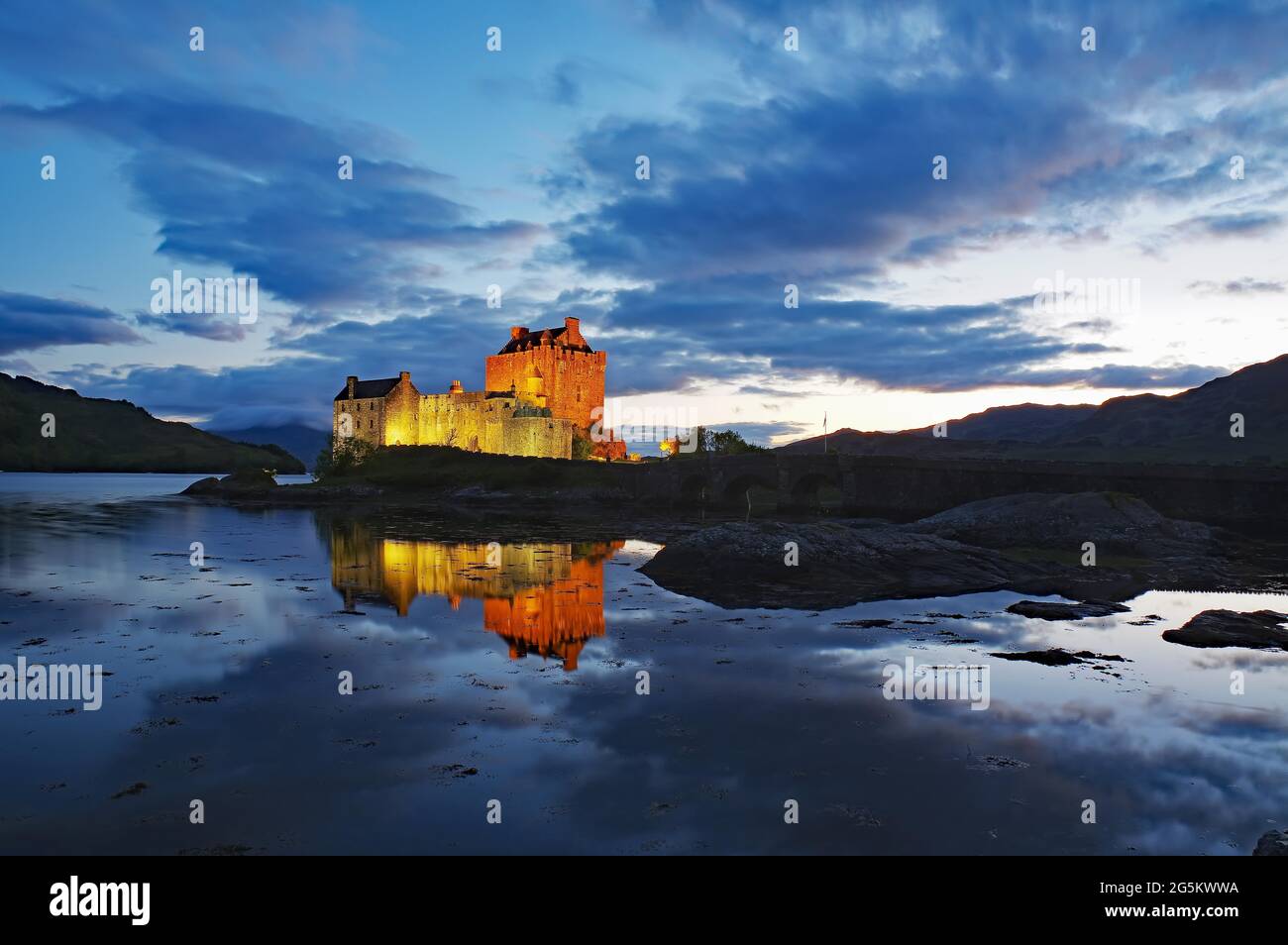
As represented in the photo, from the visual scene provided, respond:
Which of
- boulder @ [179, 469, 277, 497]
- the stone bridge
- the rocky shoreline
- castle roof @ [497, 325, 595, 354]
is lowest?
the rocky shoreline

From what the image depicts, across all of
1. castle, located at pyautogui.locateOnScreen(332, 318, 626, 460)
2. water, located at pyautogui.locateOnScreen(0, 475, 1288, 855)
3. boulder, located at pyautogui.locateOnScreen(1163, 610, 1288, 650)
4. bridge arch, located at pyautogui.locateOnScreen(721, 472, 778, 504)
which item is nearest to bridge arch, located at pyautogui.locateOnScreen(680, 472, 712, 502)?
bridge arch, located at pyautogui.locateOnScreen(721, 472, 778, 504)

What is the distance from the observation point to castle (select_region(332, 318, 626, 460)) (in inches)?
3590

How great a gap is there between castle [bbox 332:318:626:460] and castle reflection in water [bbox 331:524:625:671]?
175 ft

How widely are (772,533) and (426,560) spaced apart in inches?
541

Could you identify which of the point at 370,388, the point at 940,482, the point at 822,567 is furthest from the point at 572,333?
the point at 822,567

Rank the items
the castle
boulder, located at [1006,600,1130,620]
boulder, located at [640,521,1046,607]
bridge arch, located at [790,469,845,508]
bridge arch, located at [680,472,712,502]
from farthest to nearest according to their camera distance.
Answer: the castle
bridge arch, located at [680,472,712,502]
bridge arch, located at [790,469,845,508]
boulder, located at [640,521,1046,607]
boulder, located at [1006,600,1130,620]

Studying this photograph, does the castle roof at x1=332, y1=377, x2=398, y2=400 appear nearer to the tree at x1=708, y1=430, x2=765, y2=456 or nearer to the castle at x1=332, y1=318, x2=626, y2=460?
the castle at x1=332, y1=318, x2=626, y2=460

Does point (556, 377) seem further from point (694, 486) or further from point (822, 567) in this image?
point (822, 567)

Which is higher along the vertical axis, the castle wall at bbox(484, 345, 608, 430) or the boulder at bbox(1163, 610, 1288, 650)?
the castle wall at bbox(484, 345, 608, 430)

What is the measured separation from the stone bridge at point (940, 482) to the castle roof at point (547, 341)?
33346mm
